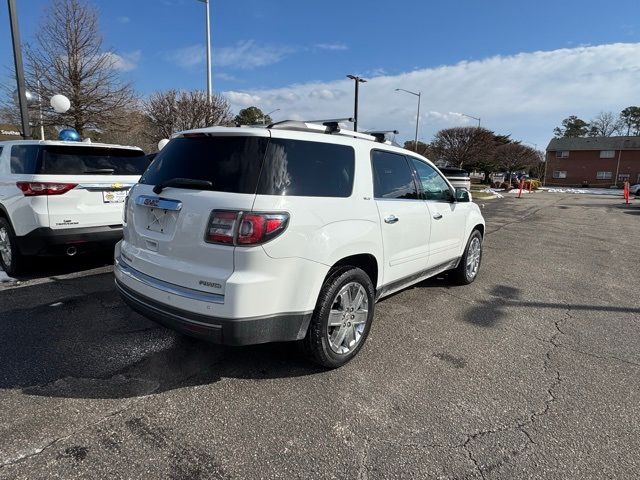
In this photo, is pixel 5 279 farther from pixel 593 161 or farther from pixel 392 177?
pixel 593 161

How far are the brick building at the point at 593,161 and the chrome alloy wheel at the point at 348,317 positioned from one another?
65.7m

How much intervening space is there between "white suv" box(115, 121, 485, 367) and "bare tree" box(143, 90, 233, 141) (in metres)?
13.7

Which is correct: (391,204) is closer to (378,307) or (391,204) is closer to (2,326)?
(378,307)

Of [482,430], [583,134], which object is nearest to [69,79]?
[482,430]

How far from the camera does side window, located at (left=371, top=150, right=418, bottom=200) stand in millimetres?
3623

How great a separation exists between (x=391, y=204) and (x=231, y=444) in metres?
2.30

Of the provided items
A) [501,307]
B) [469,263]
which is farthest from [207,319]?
[469,263]

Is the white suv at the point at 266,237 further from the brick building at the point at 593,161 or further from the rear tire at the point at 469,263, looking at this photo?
the brick building at the point at 593,161

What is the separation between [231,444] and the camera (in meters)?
2.39

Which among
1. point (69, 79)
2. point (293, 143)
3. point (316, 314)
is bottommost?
point (316, 314)

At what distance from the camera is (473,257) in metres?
5.84

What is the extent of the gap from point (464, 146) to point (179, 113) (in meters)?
38.1

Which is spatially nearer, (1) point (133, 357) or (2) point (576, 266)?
(1) point (133, 357)

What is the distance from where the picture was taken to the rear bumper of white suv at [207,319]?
2615 mm
